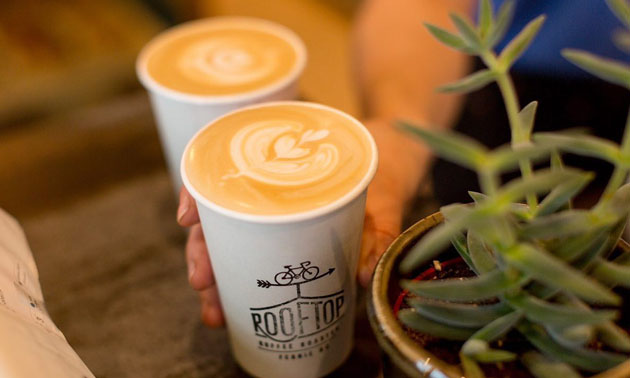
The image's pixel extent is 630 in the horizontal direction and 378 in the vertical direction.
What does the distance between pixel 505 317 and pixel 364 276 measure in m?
0.24

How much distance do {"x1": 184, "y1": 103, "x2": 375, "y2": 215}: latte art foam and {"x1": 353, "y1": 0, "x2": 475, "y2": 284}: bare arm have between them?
0.22 m

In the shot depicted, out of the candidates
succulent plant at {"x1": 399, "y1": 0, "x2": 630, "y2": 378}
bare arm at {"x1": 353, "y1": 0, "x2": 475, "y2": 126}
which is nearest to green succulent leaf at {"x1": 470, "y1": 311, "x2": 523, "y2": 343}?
succulent plant at {"x1": 399, "y1": 0, "x2": 630, "y2": 378}

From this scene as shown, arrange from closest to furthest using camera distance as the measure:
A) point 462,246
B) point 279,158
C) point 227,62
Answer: point 462,246
point 279,158
point 227,62

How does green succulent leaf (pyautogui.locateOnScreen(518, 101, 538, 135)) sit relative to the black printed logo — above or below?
above

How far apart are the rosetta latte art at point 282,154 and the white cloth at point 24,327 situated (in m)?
0.18

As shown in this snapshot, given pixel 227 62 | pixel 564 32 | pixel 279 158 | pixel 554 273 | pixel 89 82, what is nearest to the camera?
pixel 554 273

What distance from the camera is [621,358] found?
1.20ft

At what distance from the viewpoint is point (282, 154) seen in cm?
55

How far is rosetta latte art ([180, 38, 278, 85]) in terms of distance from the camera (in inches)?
30.2

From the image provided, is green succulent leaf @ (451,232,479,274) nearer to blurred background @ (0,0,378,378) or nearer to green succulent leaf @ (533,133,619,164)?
green succulent leaf @ (533,133,619,164)

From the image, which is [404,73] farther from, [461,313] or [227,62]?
[461,313]

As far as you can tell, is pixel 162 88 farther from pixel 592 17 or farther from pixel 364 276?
pixel 592 17

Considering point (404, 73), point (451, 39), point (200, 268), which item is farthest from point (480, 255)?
point (404, 73)

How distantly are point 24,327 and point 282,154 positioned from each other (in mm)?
245
